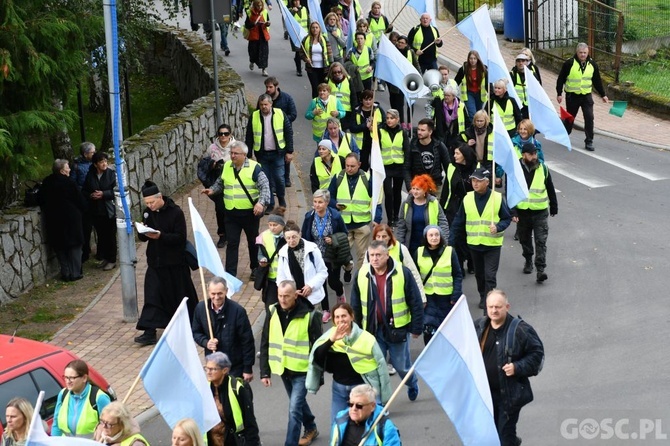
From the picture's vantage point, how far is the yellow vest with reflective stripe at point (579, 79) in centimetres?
2114

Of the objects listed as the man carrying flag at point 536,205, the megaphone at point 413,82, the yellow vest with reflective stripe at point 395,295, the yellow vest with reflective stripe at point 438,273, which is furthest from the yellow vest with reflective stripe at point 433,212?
the megaphone at point 413,82

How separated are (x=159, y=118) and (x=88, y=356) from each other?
38.7ft

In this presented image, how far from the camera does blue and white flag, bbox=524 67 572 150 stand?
17.1 m

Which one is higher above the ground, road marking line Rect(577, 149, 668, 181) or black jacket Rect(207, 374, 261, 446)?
road marking line Rect(577, 149, 668, 181)

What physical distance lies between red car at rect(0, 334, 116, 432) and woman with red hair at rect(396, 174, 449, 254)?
470 cm

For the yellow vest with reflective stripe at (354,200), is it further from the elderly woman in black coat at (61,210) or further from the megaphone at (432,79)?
the megaphone at (432,79)

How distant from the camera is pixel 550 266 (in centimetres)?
1600

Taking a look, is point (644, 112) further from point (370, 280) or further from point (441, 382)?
point (441, 382)

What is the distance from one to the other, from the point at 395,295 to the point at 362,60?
11.4m

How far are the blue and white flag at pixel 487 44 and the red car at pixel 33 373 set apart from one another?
386 inches

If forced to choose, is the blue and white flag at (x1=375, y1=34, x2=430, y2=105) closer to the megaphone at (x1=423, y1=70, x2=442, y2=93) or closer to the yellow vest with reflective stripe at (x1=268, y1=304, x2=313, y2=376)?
the megaphone at (x1=423, y1=70, x2=442, y2=93)

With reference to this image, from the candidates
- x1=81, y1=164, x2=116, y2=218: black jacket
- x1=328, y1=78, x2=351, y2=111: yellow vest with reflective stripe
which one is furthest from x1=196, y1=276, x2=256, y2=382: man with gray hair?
x1=328, y1=78, x2=351, y2=111: yellow vest with reflective stripe

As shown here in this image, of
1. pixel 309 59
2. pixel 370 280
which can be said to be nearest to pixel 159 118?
pixel 309 59

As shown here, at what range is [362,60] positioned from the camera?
22.7 meters
